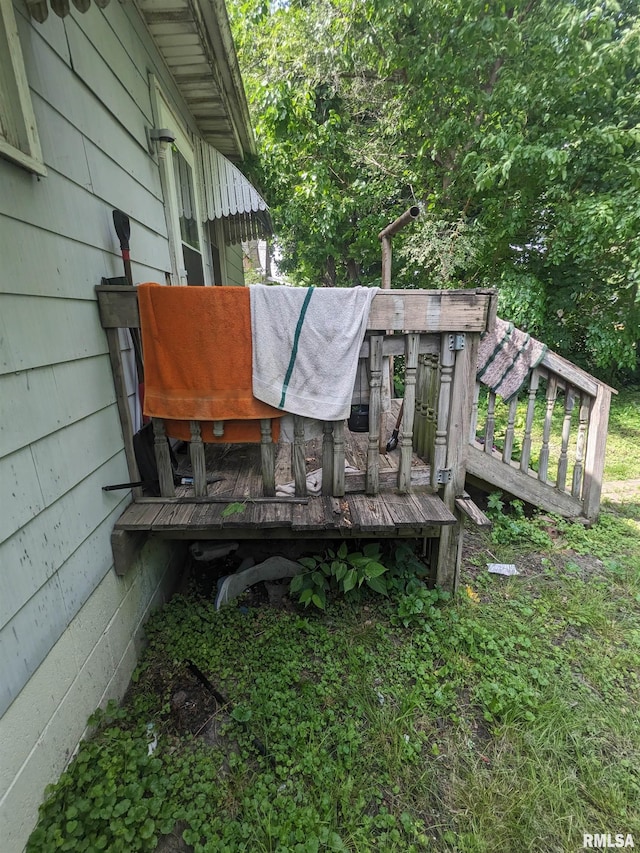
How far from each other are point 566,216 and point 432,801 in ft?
22.1

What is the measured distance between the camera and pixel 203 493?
92.7 inches

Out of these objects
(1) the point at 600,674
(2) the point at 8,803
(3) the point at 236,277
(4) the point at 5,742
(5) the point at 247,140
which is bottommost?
(1) the point at 600,674

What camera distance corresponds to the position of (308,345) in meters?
2.10

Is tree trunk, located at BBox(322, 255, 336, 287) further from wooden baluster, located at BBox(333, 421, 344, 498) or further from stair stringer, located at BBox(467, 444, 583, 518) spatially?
wooden baluster, located at BBox(333, 421, 344, 498)

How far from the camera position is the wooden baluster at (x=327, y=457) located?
2.31 m

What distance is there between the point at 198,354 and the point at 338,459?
Answer: 93 centimetres

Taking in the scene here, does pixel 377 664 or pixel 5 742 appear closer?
pixel 5 742

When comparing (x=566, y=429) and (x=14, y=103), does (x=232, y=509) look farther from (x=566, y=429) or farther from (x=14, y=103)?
(x=566, y=429)

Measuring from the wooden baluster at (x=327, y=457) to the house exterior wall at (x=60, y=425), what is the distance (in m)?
1.08

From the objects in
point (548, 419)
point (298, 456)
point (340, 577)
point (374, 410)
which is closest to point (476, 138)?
point (548, 419)

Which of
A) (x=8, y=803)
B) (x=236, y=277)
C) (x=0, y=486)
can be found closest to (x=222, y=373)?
(x=0, y=486)


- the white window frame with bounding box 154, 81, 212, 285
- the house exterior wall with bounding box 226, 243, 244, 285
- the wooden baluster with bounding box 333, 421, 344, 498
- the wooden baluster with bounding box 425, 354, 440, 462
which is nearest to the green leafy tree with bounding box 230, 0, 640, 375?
the house exterior wall with bounding box 226, 243, 244, 285

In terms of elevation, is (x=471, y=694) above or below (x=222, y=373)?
below

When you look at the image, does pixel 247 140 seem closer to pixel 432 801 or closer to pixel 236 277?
pixel 236 277
